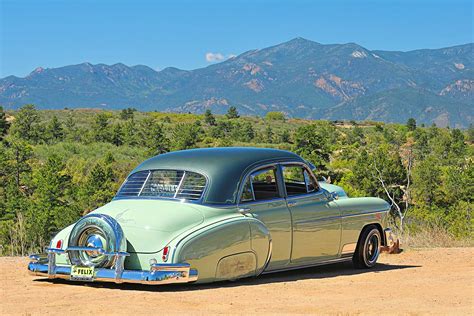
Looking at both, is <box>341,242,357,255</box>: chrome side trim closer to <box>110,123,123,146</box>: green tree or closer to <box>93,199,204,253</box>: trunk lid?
<box>93,199,204,253</box>: trunk lid

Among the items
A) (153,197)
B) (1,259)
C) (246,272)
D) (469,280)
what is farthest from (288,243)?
(1,259)

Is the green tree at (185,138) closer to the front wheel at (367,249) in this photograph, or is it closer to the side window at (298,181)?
the front wheel at (367,249)

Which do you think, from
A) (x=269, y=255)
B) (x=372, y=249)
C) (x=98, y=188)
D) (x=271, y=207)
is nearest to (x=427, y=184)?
(x=98, y=188)

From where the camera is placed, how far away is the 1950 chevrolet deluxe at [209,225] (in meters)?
7.26

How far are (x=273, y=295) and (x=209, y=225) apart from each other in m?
0.98

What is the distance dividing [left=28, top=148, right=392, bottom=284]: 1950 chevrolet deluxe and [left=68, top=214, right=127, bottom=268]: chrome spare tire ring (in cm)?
1

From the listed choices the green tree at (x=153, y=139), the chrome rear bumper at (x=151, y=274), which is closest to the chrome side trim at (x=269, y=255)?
the chrome rear bumper at (x=151, y=274)

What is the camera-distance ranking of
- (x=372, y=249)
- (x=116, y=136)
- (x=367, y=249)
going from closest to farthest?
(x=367, y=249) < (x=372, y=249) < (x=116, y=136)

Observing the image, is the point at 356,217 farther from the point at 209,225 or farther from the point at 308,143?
the point at 308,143

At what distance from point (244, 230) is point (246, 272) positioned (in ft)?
1.61

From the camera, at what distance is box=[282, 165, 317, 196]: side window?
8875 mm

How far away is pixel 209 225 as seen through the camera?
7.43 meters

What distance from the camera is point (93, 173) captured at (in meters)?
40.3

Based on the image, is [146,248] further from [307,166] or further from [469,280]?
[469,280]
